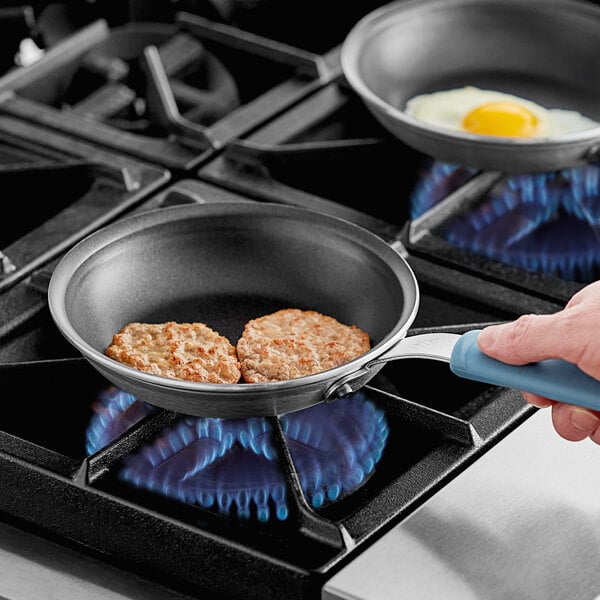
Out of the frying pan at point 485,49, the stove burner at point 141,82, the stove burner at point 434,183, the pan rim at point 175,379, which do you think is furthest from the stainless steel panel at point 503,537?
the stove burner at point 141,82

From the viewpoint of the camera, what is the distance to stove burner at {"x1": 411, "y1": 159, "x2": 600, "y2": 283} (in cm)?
112

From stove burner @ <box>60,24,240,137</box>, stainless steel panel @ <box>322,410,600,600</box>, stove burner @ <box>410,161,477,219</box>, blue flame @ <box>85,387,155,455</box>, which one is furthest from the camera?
stove burner @ <box>60,24,240,137</box>

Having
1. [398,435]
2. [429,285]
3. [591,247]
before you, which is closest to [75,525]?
[398,435]

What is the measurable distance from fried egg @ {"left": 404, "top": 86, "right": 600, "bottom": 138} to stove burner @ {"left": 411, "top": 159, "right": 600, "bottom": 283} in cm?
4

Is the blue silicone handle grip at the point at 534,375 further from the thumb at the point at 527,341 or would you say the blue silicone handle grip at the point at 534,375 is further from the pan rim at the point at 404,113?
the pan rim at the point at 404,113

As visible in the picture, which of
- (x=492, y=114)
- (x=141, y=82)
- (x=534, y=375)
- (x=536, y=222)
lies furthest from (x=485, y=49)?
(x=534, y=375)

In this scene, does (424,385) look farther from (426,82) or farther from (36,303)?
(426,82)

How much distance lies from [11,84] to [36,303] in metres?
0.41

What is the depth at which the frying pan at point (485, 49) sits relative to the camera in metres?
1.29

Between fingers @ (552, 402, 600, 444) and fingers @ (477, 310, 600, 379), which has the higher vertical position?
fingers @ (477, 310, 600, 379)

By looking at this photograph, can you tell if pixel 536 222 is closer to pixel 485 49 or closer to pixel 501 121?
pixel 501 121

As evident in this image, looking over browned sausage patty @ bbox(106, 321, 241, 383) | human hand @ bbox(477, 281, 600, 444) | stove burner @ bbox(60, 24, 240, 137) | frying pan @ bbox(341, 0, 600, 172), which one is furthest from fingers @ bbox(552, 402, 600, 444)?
stove burner @ bbox(60, 24, 240, 137)

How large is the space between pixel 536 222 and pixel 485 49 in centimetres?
26

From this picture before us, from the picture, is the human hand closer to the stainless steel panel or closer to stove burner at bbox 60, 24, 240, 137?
the stainless steel panel
